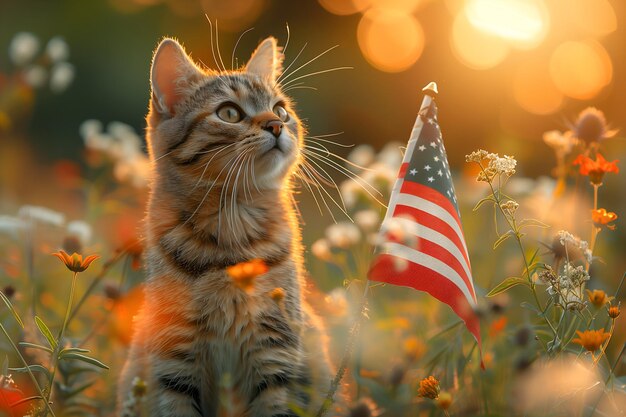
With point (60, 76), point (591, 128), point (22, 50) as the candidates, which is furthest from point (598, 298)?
point (22, 50)

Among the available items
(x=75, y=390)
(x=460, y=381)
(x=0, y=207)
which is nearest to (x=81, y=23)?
(x=0, y=207)

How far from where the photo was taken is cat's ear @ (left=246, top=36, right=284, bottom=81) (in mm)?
3645

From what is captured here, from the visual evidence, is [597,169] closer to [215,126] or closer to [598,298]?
[598,298]

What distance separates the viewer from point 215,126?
3121 mm

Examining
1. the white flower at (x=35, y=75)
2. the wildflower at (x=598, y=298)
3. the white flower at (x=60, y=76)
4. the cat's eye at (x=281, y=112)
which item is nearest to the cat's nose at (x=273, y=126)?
the cat's eye at (x=281, y=112)

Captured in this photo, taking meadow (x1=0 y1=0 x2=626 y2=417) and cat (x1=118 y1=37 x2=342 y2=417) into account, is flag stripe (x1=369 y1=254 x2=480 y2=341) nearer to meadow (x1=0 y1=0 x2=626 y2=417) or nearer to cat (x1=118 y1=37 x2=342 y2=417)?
meadow (x1=0 y1=0 x2=626 y2=417)

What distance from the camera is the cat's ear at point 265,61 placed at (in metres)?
3.64

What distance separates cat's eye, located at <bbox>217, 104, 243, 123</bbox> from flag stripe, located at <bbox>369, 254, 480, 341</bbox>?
105 cm

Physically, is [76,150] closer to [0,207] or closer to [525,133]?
[0,207]

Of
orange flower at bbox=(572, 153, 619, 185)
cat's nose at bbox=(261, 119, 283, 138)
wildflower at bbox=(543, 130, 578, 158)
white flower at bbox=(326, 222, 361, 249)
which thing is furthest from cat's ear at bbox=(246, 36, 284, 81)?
orange flower at bbox=(572, 153, 619, 185)

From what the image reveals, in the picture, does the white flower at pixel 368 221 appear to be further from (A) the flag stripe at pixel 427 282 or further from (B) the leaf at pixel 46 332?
(B) the leaf at pixel 46 332

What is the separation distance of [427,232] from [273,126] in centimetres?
87

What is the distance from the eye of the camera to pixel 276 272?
2971 mm

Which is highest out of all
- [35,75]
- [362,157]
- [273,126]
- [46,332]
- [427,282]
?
[362,157]
